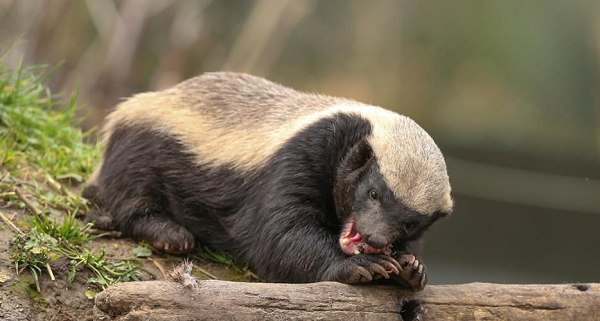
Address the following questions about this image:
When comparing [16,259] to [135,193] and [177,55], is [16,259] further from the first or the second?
[177,55]

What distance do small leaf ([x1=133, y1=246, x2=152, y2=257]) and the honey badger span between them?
0.09 metres

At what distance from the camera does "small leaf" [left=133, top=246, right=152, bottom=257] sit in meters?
5.81

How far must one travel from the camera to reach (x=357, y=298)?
452cm

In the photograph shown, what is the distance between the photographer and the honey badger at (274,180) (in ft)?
15.9

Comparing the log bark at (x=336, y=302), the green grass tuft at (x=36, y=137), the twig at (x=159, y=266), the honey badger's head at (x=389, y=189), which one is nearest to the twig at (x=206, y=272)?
the twig at (x=159, y=266)

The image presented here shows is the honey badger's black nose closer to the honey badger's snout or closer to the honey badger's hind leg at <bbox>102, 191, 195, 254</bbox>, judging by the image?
the honey badger's snout

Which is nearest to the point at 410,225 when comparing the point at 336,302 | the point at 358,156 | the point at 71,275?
the point at 358,156

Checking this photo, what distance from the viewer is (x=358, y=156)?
524 cm

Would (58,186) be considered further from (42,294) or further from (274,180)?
(274,180)

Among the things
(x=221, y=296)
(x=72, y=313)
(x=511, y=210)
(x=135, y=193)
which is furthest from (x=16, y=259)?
(x=511, y=210)

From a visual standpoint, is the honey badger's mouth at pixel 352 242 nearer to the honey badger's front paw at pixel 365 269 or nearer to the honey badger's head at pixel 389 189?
the honey badger's head at pixel 389 189

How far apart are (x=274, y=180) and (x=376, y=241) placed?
112 cm

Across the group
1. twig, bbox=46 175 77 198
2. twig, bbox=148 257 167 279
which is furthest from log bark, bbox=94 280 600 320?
twig, bbox=46 175 77 198

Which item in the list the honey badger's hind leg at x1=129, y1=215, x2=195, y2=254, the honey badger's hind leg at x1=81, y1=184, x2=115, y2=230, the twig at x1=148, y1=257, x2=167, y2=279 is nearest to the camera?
the twig at x1=148, y1=257, x2=167, y2=279
